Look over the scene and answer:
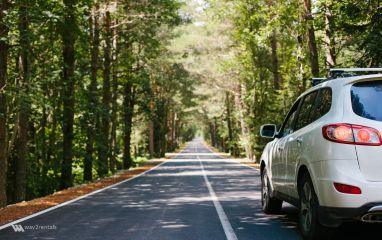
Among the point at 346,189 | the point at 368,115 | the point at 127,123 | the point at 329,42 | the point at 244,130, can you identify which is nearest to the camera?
the point at 346,189

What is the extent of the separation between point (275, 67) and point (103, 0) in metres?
13.9

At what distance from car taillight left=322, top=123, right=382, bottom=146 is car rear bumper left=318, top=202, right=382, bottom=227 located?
26.1 inches

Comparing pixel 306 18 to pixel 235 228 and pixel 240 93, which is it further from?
pixel 240 93

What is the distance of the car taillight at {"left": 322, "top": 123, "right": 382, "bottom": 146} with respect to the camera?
5340 mm

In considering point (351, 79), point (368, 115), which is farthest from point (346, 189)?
point (351, 79)

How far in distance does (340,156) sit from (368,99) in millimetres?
770

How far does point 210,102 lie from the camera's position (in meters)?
66.4

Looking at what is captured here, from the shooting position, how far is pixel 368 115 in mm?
5500

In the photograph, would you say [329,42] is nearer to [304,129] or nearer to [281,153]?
[281,153]

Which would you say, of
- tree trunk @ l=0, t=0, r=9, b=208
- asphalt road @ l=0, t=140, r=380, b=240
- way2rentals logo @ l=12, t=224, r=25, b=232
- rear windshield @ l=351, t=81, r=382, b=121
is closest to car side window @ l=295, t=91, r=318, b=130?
rear windshield @ l=351, t=81, r=382, b=121

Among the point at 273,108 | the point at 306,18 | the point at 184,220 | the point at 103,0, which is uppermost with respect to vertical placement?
the point at 103,0

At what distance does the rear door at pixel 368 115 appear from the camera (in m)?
5.31

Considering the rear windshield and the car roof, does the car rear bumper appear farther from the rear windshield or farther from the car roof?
the car roof

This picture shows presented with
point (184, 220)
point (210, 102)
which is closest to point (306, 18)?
point (184, 220)
